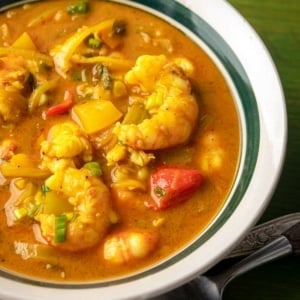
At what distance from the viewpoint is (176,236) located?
89.7 inches

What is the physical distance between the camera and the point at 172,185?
229 centimetres

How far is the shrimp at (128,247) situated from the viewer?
7.27 feet

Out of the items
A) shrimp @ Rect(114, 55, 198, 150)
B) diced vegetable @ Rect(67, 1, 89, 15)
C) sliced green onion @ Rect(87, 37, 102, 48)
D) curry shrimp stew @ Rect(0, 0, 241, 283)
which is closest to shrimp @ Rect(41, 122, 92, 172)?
curry shrimp stew @ Rect(0, 0, 241, 283)

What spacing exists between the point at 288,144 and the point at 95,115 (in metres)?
0.73

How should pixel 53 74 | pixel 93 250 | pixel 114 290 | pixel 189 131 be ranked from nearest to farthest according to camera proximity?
pixel 114 290 → pixel 93 250 → pixel 189 131 → pixel 53 74

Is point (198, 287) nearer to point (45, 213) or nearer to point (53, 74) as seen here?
point (45, 213)

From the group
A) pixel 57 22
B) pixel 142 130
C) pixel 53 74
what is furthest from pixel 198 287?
pixel 57 22

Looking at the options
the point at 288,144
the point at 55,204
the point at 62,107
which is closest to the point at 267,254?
the point at 288,144

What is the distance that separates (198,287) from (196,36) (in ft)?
2.85

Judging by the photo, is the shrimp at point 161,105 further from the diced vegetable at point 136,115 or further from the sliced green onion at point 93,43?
the sliced green onion at point 93,43

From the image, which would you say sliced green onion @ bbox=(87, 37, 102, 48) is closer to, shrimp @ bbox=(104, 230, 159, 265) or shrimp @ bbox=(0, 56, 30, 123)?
shrimp @ bbox=(0, 56, 30, 123)

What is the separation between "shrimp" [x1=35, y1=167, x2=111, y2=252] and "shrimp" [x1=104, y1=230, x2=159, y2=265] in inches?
1.8

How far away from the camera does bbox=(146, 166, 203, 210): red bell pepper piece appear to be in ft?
7.57

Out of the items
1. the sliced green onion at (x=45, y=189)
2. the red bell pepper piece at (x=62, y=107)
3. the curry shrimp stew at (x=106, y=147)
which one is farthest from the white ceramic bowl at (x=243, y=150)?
the red bell pepper piece at (x=62, y=107)
